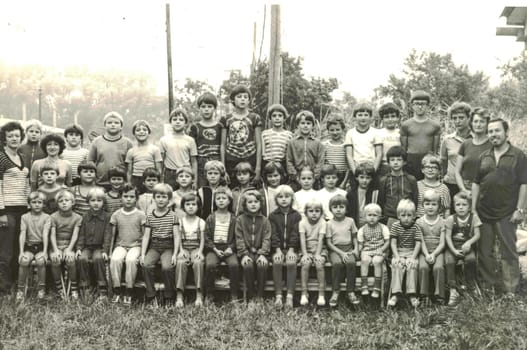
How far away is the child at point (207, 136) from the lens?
6.63 metres

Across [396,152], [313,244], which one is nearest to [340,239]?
[313,244]

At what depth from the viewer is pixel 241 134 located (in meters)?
6.63

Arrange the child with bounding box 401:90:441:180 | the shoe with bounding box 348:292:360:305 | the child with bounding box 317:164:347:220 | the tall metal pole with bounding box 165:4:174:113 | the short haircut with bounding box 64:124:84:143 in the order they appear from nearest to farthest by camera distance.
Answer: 1. the shoe with bounding box 348:292:360:305
2. the child with bounding box 317:164:347:220
3. the child with bounding box 401:90:441:180
4. the short haircut with bounding box 64:124:84:143
5. the tall metal pole with bounding box 165:4:174:113

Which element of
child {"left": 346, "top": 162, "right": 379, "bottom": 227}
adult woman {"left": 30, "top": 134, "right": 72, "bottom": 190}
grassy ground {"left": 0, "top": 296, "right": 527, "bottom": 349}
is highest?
adult woman {"left": 30, "top": 134, "right": 72, "bottom": 190}

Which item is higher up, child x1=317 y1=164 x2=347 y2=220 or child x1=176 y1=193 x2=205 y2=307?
child x1=317 y1=164 x2=347 y2=220

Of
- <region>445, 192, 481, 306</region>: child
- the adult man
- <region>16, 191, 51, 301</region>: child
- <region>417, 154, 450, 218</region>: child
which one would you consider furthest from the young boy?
the adult man

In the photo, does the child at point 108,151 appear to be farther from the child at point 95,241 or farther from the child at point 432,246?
the child at point 432,246

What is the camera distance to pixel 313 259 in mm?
5816

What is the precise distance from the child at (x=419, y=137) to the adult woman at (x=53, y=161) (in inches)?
147

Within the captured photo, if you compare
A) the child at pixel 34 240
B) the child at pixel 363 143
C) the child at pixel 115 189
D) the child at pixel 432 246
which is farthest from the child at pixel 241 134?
the child at pixel 34 240

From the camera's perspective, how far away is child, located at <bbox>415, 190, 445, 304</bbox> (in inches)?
217

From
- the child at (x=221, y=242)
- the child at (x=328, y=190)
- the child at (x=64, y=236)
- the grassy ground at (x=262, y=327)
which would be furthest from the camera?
the child at (x=328, y=190)

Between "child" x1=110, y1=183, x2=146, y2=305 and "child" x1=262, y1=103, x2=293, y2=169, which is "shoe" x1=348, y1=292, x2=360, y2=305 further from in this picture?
"child" x1=110, y1=183, x2=146, y2=305

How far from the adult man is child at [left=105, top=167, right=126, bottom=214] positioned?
145 inches
